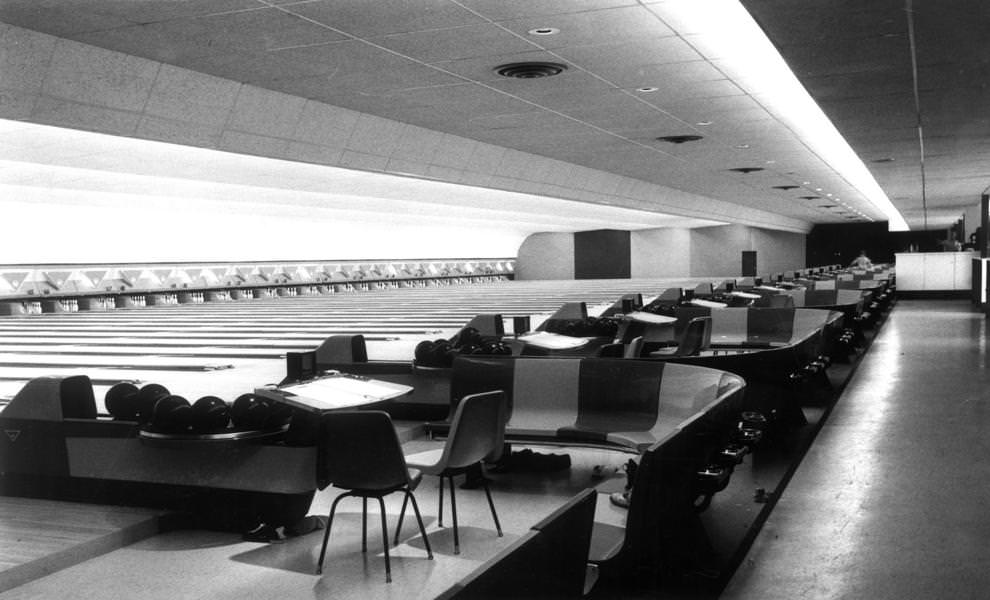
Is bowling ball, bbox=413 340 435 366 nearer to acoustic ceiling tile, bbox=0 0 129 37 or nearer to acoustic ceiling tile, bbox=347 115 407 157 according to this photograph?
acoustic ceiling tile, bbox=0 0 129 37

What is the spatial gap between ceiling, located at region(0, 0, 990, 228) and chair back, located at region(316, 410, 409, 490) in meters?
3.61

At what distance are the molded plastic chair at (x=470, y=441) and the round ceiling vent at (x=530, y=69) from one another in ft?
16.3

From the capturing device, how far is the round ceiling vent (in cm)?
835

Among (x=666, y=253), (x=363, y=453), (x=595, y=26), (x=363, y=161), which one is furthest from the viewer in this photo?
(x=666, y=253)

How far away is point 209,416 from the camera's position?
416cm

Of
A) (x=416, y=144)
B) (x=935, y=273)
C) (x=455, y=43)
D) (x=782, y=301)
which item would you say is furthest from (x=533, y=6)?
(x=935, y=273)

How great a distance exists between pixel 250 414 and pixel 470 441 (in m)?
1.10

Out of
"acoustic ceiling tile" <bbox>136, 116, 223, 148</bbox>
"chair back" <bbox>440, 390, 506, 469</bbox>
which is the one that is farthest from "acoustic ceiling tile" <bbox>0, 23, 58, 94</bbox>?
"chair back" <bbox>440, 390, 506, 469</bbox>

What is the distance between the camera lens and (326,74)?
8.67 meters

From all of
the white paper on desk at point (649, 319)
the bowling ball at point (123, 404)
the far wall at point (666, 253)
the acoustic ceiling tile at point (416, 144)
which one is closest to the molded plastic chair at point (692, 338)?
the white paper on desk at point (649, 319)

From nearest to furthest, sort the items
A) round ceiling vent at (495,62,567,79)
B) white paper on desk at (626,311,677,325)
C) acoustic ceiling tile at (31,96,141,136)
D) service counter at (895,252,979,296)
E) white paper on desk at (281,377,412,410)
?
white paper on desk at (281,377,412,410) → acoustic ceiling tile at (31,96,141,136) → white paper on desk at (626,311,677,325) → round ceiling vent at (495,62,567,79) → service counter at (895,252,979,296)

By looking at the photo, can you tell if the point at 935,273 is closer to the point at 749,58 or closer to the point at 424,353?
the point at 749,58

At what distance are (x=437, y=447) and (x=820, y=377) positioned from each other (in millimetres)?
4009

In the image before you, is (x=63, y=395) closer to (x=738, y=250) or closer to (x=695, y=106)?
(x=695, y=106)
